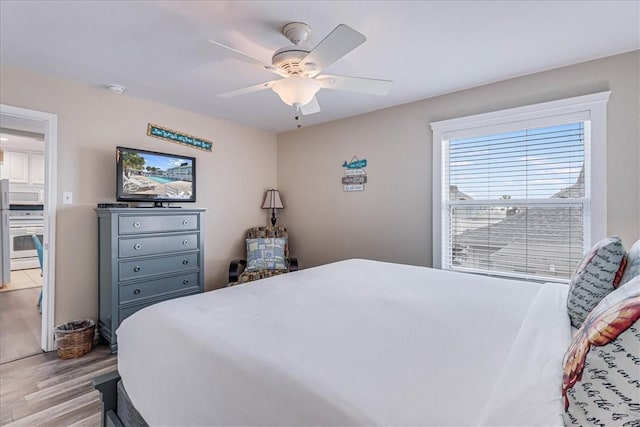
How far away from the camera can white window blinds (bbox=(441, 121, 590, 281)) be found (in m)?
2.57

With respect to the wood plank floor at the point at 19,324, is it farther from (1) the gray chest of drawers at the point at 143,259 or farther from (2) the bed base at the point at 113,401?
(2) the bed base at the point at 113,401

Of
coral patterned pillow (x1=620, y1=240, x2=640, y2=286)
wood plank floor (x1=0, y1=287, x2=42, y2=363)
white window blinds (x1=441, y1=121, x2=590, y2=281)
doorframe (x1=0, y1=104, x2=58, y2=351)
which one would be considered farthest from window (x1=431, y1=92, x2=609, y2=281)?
wood plank floor (x1=0, y1=287, x2=42, y2=363)

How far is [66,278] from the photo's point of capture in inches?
112

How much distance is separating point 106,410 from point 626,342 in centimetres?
198

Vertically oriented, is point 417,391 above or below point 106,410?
above

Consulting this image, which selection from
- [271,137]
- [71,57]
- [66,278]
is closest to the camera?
[71,57]

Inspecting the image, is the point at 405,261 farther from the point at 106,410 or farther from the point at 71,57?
the point at 71,57

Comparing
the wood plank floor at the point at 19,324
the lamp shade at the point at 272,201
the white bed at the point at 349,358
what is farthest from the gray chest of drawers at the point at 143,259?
the white bed at the point at 349,358

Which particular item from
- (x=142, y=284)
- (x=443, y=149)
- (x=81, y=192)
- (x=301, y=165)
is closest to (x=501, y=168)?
(x=443, y=149)

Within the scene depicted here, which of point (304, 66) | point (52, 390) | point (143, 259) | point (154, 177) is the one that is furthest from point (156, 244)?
point (304, 66)

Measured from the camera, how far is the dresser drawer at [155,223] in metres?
2.82

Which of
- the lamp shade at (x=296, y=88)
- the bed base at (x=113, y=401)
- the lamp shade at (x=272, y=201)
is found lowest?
the bed base at (x=113, y=401)

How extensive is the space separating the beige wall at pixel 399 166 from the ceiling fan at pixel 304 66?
108 cm

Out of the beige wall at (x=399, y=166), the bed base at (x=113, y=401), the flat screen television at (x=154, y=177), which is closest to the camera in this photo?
the bed base at (x=113, y=401)
